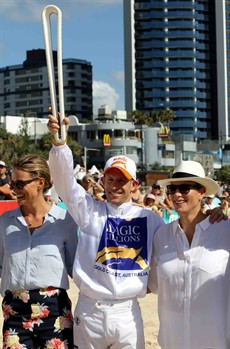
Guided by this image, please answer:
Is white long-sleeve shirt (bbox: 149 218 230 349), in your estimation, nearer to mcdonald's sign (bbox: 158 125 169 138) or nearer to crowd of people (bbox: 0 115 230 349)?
crowd of people (bbox: 0 115 230 349)

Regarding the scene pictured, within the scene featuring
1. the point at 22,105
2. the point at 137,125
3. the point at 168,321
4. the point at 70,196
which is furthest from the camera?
the point at 22,105

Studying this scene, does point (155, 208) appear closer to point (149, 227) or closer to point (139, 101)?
point (149, 227)

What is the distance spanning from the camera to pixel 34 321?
3.83 meters

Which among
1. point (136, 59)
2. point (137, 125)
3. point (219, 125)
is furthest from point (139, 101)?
point (137, 125)

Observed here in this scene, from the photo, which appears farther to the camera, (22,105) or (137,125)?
(22,105)

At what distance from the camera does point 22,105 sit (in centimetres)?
18325

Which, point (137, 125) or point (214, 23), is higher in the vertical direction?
point (214, 23)

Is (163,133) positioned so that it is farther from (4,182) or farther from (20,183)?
(20,183)

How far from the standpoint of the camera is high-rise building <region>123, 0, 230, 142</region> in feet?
490

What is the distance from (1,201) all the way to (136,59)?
474 ft

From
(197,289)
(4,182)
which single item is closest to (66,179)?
(197,289)

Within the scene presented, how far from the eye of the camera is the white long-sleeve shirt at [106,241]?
Result: 382 cm

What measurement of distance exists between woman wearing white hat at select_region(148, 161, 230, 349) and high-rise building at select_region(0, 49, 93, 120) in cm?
16930

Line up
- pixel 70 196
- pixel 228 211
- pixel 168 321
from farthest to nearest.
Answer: pixel 228 211
pixel 70 196
pixel 168 321
